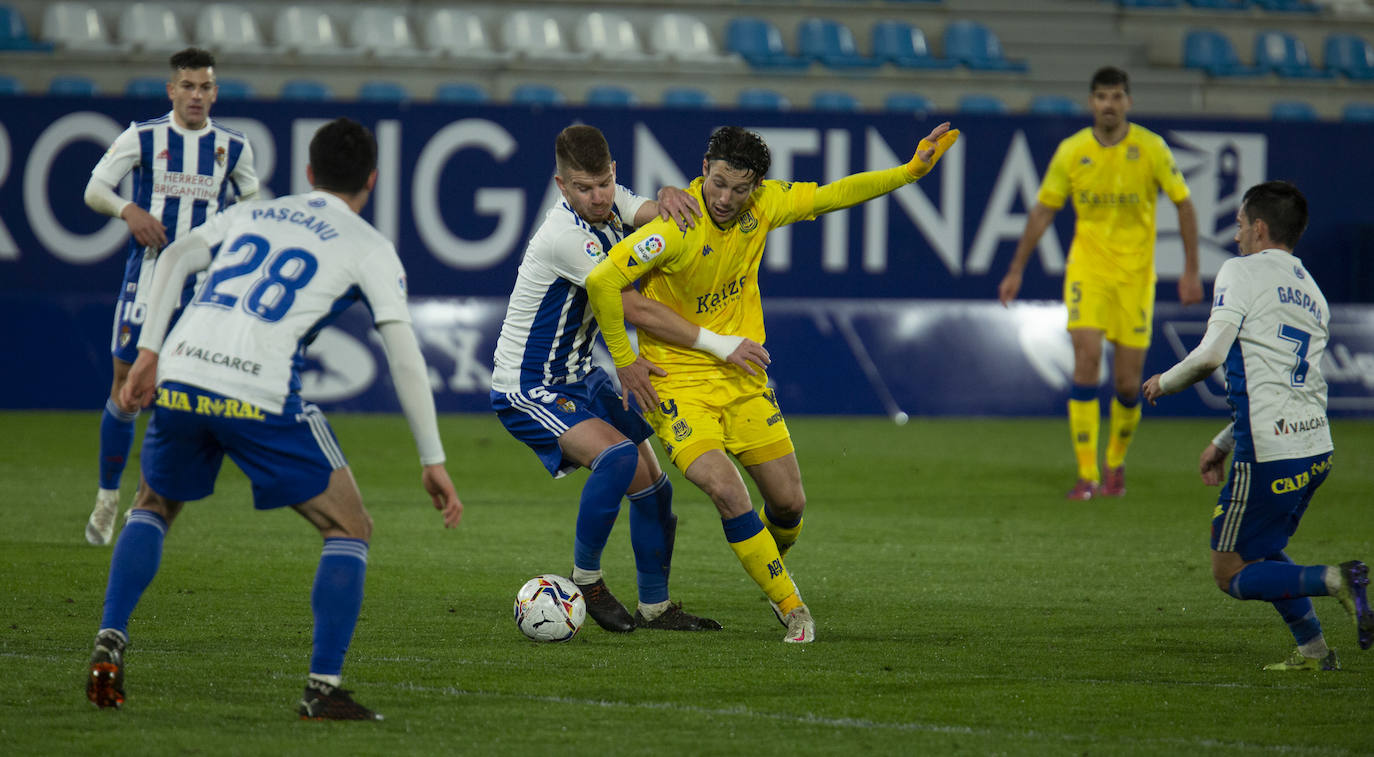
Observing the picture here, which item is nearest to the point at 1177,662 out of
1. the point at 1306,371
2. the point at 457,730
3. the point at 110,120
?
the point at 1306,371

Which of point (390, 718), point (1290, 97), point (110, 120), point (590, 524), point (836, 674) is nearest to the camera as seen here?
point (390, 718)

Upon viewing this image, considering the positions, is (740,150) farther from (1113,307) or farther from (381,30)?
(381,30)

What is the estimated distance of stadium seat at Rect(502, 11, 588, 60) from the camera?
715 inches

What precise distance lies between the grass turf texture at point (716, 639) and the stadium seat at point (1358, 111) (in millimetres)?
10250

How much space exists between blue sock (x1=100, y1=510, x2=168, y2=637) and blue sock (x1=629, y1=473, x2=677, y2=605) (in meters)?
1.99

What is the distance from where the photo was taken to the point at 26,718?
14.0 feet

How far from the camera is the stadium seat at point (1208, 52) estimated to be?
19625mm

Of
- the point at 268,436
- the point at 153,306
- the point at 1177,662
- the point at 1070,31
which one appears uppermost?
the point at 1070,31

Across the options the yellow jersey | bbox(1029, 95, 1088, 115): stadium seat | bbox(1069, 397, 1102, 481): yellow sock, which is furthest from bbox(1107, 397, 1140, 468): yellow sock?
bbox(1029, 95, 1088, 115): stadium seat

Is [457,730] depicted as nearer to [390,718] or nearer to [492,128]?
[390,718]

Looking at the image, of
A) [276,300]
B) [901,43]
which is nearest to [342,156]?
[276,300]

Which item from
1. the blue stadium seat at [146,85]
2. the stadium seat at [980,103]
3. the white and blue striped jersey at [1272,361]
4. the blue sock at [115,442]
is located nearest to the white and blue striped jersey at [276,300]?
the white and blue striped jersey at [1272,361]

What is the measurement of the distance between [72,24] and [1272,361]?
15.3m

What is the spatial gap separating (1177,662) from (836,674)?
1.22 metres
